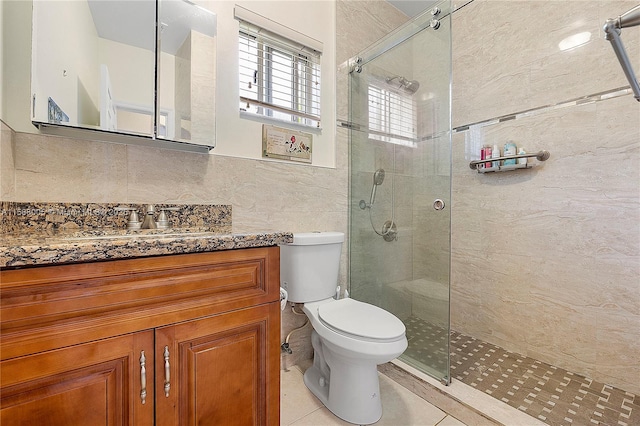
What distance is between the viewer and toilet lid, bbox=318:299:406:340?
4.11 ft

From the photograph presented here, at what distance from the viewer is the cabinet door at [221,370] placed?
792mm

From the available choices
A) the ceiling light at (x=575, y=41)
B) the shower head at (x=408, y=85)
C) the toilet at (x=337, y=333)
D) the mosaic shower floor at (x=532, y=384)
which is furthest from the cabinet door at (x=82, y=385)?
the ceiling light at (x=575, y=41)

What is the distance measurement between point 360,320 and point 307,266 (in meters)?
0.40

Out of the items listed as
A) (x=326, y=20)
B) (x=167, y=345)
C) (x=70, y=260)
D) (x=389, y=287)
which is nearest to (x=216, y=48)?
(x=326, y=20)

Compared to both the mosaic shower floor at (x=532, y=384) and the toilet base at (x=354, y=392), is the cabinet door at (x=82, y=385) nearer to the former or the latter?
the toilet base at (x=354, y=392)

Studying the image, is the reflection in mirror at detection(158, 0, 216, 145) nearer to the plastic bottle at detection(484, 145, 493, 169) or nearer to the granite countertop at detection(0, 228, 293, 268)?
the granite countertop at detection(0, 228, 293, 268)

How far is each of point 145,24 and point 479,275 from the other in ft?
8.18

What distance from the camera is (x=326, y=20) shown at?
6.42 feet

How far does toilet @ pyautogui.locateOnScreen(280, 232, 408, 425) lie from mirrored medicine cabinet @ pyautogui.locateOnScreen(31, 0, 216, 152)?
788 millimetres

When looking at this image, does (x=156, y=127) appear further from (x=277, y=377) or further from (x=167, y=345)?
(x=277, y=377)

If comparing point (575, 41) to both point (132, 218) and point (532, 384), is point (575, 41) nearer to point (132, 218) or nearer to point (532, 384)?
point (532, 384)

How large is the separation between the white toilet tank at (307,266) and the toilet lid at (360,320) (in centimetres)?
11

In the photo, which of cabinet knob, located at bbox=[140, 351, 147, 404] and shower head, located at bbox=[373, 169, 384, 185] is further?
shower head, located at bbox=[373, 169, 384, 185]

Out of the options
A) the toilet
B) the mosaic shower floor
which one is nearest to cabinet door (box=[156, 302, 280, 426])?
the toilet
